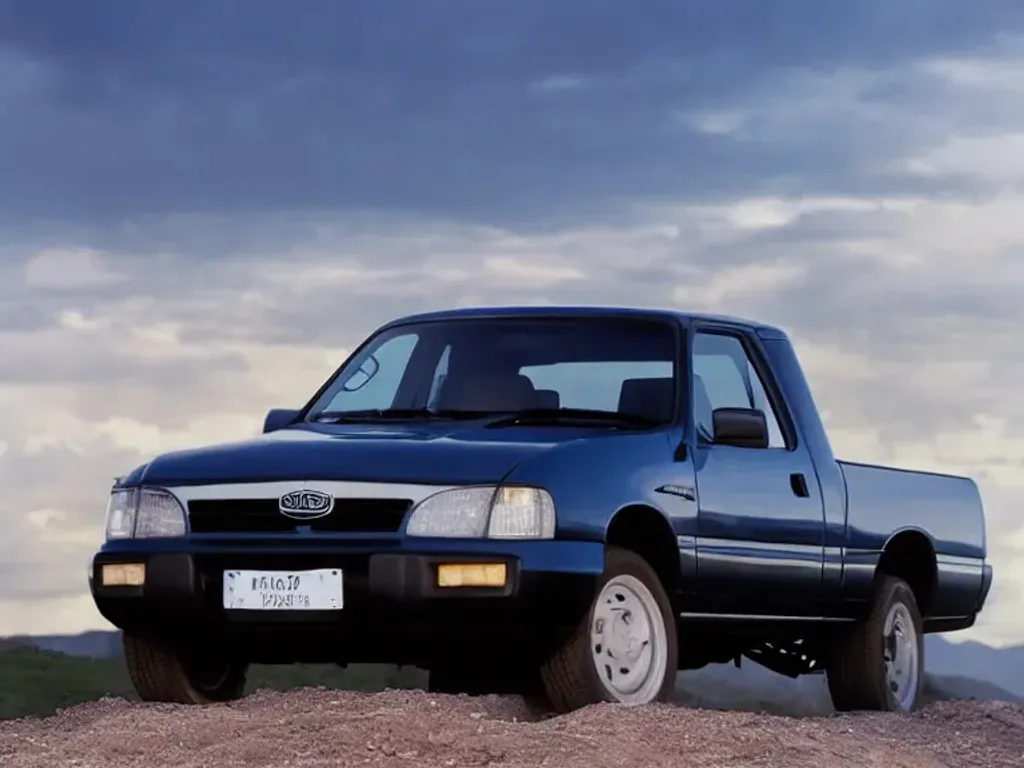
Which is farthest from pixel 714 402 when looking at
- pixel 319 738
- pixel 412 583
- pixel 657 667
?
pixel 319 738

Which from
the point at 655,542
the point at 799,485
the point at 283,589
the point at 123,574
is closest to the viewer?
the point at 283,589

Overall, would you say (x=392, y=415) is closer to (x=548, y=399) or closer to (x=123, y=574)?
(x=548, y=399)

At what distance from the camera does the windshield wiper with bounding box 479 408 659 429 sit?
34.9 feet

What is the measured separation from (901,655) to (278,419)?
401 cm

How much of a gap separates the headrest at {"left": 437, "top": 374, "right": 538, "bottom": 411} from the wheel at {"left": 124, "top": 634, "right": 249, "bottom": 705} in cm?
162

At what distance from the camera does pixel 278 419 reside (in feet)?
37.6

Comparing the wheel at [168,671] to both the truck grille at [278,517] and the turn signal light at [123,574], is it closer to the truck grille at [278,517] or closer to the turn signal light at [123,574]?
the turn signal light at [123,574]

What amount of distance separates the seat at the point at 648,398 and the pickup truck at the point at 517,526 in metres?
0.01

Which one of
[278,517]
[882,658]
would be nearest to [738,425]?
[278,517]

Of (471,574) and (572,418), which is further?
(572,418)

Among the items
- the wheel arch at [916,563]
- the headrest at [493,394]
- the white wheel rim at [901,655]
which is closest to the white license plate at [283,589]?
the headrest at [493,394]

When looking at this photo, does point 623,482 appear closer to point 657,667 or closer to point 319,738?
point 657,667

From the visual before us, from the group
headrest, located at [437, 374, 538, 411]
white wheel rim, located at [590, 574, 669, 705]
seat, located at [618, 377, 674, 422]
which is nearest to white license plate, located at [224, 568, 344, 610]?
white wheel rim, located at [590, 574, 669, 705]

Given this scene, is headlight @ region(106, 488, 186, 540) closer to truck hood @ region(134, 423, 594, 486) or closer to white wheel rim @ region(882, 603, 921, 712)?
truck hood @ region(134, 423, 594, 486)
